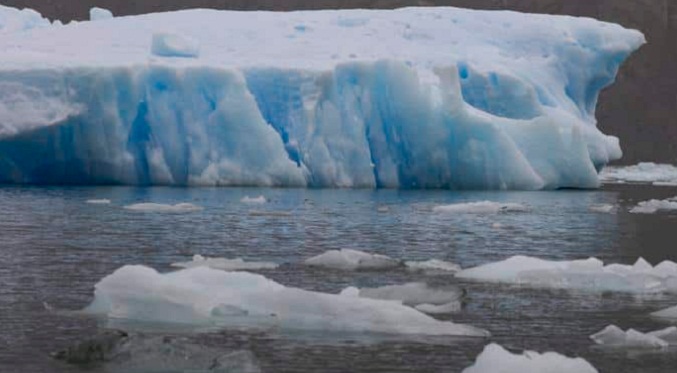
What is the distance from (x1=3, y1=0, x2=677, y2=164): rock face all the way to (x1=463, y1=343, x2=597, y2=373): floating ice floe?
74.3 metres

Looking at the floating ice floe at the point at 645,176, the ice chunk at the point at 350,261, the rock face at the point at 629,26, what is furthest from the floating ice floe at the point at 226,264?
the rock face at the point at 629,26

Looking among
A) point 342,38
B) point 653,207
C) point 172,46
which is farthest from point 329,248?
point 342,38

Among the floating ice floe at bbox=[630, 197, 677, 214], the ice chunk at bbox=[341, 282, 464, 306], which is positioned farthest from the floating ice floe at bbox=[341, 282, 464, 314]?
the floating ice floe at bbox=[630, 197, 677, 214]

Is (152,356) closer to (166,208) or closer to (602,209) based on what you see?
(166,208)

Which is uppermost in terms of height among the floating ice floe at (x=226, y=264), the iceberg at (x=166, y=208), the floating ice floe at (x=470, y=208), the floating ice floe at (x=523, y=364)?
the floating ice floe at (x=523, y=364)

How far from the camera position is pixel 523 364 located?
293 inches

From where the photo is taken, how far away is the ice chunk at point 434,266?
12328 millimetres

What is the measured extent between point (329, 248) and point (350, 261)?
1.98m

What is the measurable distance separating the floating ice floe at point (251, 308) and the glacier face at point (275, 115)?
1618 cm

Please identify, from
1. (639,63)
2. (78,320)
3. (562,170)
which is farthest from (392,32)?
(639,63)

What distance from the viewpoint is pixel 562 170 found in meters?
28.0

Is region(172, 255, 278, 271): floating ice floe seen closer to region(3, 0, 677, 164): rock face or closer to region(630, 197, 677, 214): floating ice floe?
region(630, 197, 677, 214): floating ice floe

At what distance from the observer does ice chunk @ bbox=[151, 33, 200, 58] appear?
27.3m

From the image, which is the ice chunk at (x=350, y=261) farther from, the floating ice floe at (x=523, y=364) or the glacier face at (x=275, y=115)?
the glacier face at (x=275, y=115)
